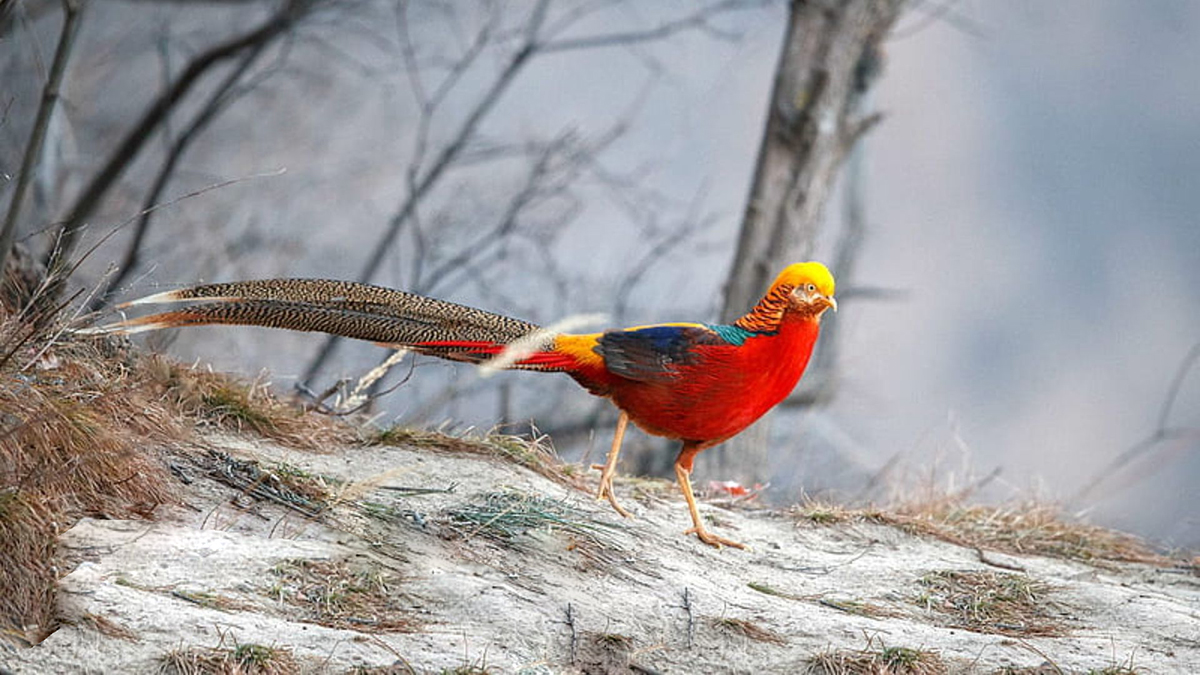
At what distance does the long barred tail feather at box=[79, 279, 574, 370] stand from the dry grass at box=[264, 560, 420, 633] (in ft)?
2.29

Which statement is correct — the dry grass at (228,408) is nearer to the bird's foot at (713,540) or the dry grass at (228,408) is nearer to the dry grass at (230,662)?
the bird's foot at (713,540)

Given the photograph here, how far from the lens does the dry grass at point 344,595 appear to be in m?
3.00

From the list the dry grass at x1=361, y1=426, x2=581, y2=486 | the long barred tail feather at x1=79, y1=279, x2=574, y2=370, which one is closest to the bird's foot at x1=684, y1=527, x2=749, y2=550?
the dry grass at x1=361, y1=426, x2=581, y2=486

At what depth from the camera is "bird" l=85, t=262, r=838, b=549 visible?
350cm

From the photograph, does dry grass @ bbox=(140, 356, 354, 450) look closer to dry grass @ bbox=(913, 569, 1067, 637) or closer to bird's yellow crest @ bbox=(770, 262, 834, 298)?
bird's yellow crest @ bbox=(770, 262, 834, 298)

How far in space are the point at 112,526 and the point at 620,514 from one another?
5.35 feet

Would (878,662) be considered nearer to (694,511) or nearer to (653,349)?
(694,511)

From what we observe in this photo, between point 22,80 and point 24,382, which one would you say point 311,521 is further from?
point 22,80

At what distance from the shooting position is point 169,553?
3023 millimetres

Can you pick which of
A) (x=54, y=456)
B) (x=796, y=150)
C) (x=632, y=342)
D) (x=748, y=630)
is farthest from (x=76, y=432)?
(x=796, y=150)

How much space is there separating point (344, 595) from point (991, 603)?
6.81 ft

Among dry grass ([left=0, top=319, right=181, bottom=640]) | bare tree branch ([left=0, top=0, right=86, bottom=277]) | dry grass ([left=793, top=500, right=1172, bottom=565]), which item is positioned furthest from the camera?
dry grass ([left=793, top=500, right=1172, bottom=565])

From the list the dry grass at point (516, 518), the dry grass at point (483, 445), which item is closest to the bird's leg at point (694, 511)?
the dry grass at point (516, 518)

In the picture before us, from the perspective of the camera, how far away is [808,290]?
3.70 m
